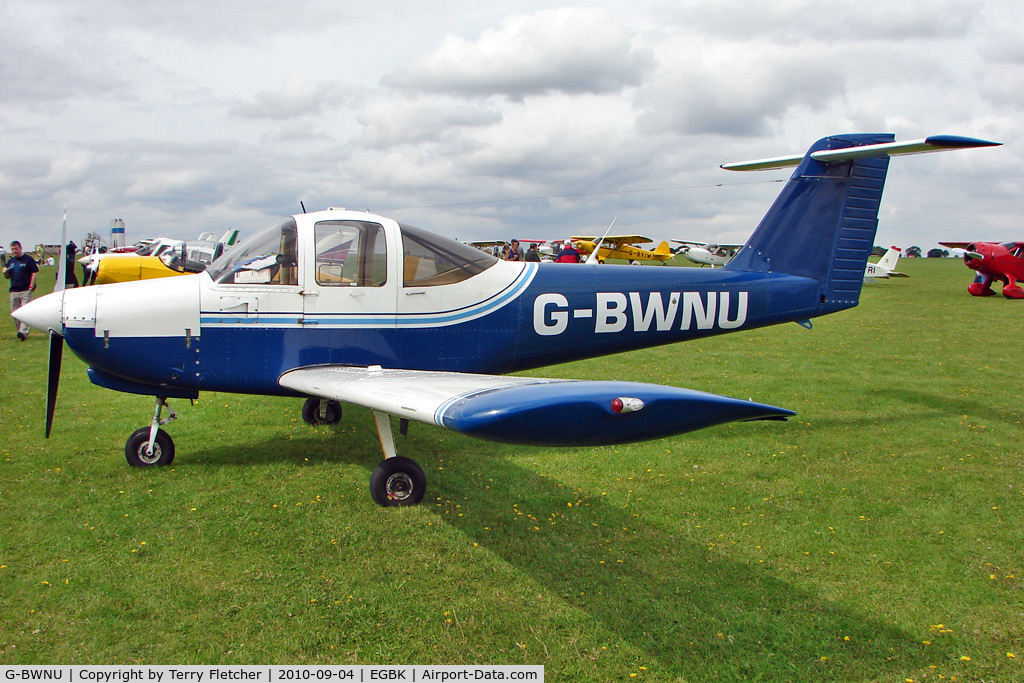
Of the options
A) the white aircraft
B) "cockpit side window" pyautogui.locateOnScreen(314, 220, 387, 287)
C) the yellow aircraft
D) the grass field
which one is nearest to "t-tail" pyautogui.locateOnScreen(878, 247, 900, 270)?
the white aircraft

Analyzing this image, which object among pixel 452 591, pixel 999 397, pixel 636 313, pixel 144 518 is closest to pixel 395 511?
pixel 452 591

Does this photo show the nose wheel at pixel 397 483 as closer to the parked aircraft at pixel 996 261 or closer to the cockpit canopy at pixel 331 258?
the cockpit canopy at pixel 331 258

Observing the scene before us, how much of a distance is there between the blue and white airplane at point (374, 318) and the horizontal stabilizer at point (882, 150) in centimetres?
2

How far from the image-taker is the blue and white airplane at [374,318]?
5.27 meters

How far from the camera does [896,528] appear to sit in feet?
15.9

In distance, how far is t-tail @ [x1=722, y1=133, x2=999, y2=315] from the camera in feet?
Result: 24.3

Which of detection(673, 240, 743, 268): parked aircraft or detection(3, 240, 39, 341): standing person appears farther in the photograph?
detection(673, 240, 743, 268): parked aircraft

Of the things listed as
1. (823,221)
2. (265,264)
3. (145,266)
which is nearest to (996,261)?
(823,221)

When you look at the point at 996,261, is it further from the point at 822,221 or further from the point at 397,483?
the point at 397,483

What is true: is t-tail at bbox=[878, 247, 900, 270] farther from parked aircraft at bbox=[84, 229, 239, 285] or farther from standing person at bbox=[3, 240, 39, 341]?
standing person at bbox=[3, 240, 39, 341]

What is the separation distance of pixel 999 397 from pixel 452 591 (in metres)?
8.53

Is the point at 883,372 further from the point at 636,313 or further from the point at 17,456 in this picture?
the point at 17,456

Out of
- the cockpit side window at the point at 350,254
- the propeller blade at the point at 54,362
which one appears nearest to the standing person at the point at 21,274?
the propeller blade at the point at 54,362

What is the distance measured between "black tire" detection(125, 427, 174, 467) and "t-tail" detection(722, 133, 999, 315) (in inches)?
237
